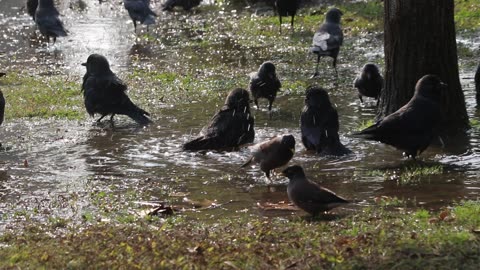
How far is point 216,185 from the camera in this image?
9.54m

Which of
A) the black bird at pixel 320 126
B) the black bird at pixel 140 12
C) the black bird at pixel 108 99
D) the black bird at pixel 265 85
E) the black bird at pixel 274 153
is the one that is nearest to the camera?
the black bird at pixel 274 153

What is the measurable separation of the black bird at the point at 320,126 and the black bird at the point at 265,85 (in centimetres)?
207

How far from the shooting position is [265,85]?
45.1 ft

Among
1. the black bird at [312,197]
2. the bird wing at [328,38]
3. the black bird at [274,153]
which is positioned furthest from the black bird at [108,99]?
the black bird at [312,197]

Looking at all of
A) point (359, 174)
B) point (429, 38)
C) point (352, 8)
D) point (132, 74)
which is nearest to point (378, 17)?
point (352, 8)

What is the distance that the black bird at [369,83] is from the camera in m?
13.8

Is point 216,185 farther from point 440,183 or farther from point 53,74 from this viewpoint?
point 53,74

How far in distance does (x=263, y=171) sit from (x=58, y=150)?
117 inches

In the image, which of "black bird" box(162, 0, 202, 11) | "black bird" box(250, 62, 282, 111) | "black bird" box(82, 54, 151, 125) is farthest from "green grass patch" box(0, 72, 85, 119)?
"black bird" box(162, 0, 202, 11)

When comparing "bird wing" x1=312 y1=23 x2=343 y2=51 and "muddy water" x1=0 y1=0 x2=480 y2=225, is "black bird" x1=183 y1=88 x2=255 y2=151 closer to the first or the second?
"muddy water" x1=0 y1=0 x2=480 y2=225

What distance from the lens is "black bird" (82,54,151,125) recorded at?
13.4 m

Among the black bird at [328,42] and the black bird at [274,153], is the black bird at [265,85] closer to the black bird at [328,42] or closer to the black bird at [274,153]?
the black bird at [328,42]

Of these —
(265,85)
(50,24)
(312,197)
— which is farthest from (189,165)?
(50,24)

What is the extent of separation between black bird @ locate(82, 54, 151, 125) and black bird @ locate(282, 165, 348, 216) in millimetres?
5169
